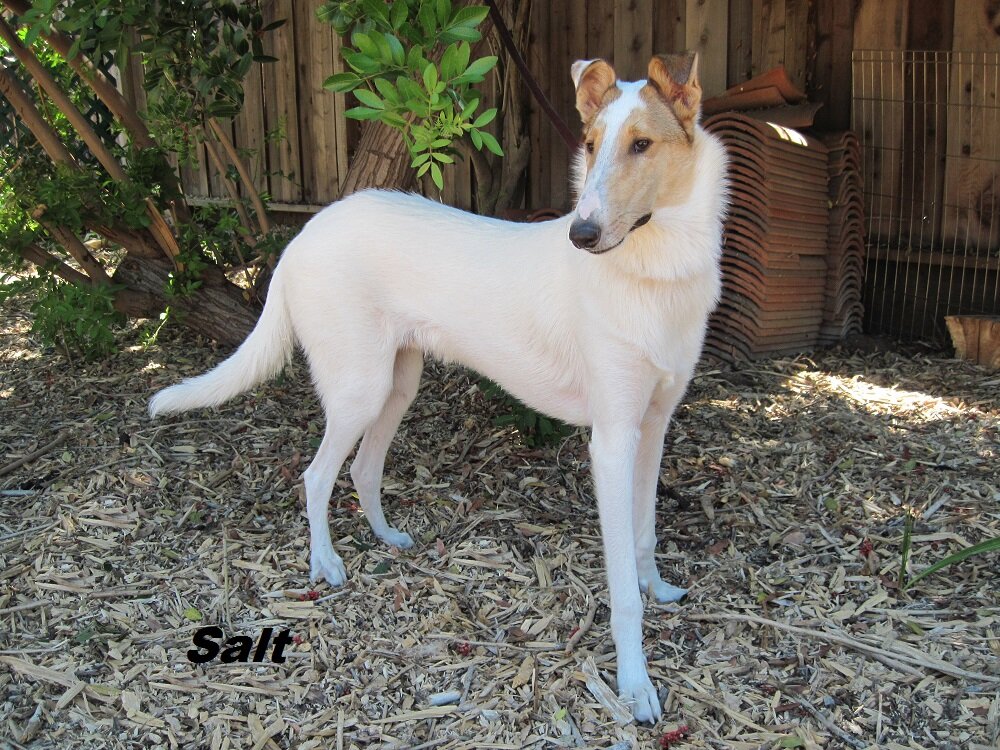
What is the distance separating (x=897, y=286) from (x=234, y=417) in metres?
4.22

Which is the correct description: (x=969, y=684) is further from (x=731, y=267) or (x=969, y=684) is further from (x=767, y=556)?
(x=731, y=267)

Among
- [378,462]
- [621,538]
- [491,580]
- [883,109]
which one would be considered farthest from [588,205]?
[883,109]

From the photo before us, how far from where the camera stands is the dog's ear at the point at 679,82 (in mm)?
2566

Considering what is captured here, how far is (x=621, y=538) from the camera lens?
2674 millimetres

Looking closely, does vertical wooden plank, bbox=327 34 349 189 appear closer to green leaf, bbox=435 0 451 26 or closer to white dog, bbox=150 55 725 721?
white dog, bbox=150 55 725 721

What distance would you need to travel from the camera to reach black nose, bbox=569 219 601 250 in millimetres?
2352

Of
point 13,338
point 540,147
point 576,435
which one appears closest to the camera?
point 576,435

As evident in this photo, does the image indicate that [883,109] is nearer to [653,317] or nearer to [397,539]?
[653,317]

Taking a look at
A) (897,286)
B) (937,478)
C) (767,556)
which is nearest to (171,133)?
(767,556)

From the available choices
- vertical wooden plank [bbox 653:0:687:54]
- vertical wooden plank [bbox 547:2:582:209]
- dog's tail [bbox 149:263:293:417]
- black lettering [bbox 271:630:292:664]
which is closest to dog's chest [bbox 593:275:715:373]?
dog's tail [bbox 149:263:293:417]

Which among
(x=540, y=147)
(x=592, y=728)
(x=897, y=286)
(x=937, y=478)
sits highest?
(x=540, y=147)

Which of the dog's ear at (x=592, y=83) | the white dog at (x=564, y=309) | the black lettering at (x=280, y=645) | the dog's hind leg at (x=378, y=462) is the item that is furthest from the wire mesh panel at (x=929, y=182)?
the black lettering at (x=280, y=645)

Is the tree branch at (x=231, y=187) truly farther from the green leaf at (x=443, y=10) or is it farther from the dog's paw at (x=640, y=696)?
the dog's paw at (x=640, y=696)

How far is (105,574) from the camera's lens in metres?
3.30
